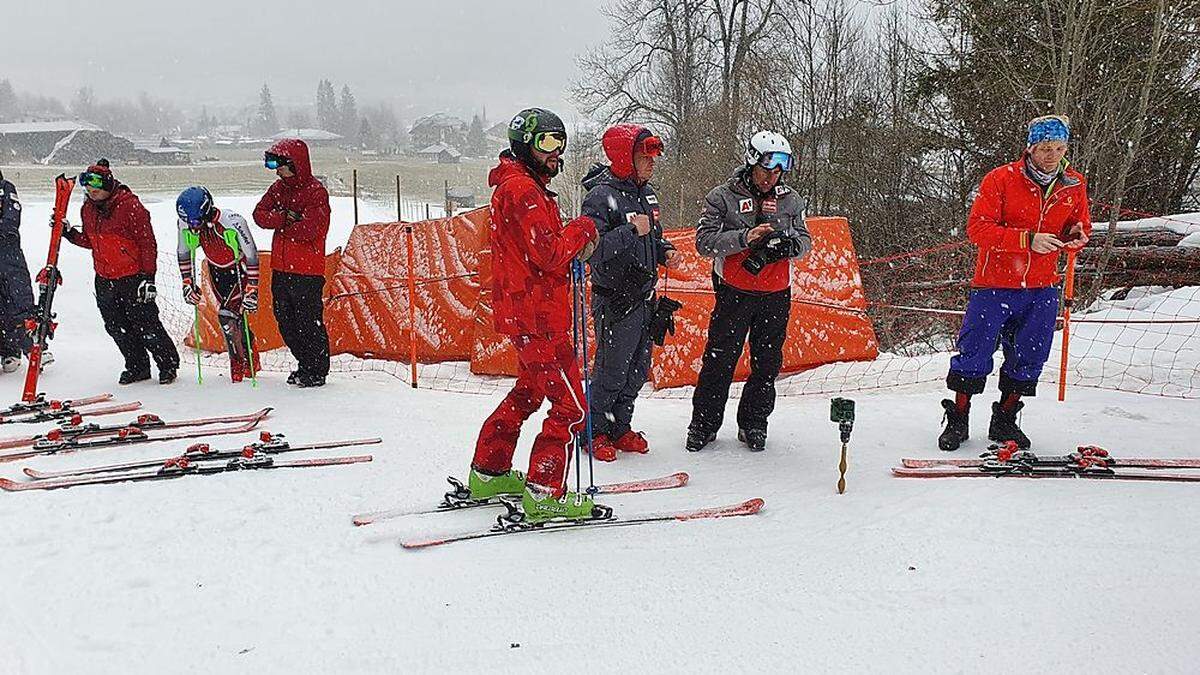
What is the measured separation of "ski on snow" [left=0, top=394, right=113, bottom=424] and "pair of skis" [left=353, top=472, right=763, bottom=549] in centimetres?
359

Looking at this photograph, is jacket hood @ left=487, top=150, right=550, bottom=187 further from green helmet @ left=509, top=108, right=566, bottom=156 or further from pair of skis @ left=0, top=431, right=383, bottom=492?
pair of skis @ left=0, top=431, right=383, bottom=492

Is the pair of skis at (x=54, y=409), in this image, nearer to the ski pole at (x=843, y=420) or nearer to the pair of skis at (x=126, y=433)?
the pair of skis at (x=126, y=433)

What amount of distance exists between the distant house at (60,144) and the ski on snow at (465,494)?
72.0 metres

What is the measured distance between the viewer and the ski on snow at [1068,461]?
4363 millimetres

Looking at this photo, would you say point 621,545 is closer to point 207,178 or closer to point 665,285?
point 665,285

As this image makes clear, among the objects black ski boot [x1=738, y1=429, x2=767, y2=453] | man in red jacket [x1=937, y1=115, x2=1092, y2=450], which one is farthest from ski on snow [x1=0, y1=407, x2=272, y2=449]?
man in red jacket [x1=937, y1=115, x2=1092, y2=450]

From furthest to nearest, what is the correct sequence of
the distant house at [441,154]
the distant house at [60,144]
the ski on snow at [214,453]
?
the distant house at [441,154]
the distant house at [60,144]
the ski on snow at [214,453]

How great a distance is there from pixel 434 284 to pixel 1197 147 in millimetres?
14224

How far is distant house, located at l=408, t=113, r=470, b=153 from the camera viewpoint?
9950 cm

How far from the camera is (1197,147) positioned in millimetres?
14602

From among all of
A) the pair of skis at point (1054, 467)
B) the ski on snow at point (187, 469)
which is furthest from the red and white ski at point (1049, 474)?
the ski on snow at point (187, 469)

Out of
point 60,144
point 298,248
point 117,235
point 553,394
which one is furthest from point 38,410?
point 60,144

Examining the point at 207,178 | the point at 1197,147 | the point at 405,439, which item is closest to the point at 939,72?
the point at 1197,147

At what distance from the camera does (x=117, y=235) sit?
682 cm
